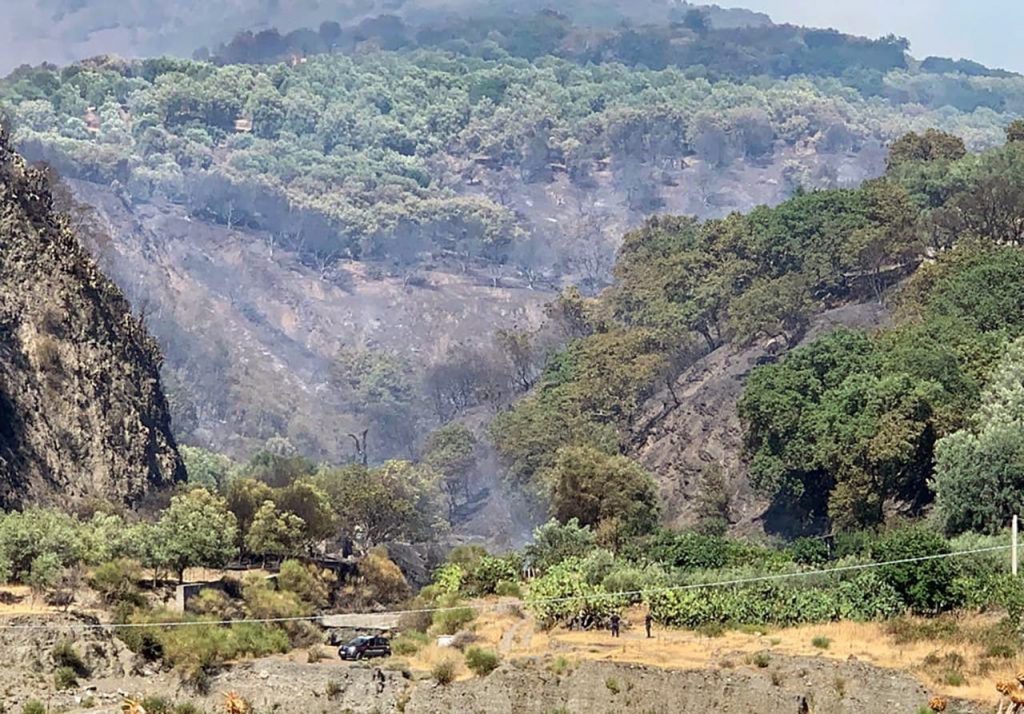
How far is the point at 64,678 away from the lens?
197 feet

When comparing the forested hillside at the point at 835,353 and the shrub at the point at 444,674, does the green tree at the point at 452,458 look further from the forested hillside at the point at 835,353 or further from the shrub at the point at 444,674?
the shrub at the point at 444,674

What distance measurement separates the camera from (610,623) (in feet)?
217

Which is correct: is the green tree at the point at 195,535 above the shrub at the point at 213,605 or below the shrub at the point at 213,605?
above

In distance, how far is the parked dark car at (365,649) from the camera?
65.2 m

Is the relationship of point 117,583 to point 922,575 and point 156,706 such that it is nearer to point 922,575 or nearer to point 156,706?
point 156,706

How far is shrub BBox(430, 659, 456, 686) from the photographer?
59.9 m

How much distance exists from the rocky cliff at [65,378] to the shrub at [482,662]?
31.4m

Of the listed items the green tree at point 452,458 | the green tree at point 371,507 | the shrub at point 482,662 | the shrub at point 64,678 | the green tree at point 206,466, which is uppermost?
the shrub at point 482,662

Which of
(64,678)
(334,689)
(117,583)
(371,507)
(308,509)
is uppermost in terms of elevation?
(334,689)

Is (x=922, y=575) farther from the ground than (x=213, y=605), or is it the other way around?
(x=922, y=575)

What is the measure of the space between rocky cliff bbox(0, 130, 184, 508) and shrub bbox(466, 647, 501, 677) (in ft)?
103

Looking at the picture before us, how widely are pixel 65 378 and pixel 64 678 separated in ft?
112

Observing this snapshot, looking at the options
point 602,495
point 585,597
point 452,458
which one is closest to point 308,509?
point 602,495

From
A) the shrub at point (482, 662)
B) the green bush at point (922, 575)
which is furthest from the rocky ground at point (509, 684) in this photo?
the green bush at point (922, 575)
